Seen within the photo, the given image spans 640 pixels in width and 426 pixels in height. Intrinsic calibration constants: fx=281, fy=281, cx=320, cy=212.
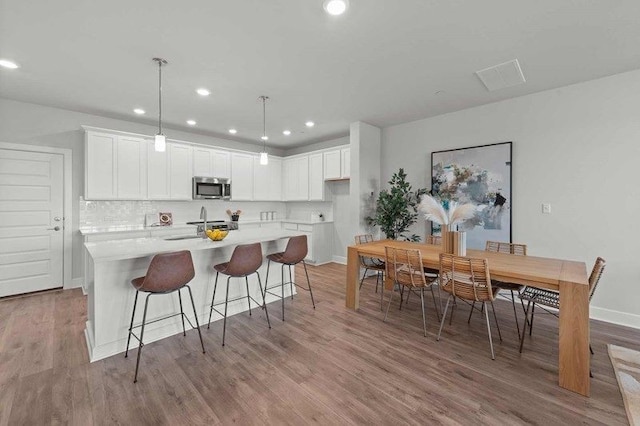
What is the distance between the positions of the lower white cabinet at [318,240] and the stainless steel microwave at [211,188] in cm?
158

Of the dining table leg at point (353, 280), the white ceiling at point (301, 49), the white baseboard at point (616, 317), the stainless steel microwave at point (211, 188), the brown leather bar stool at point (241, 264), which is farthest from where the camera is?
the stainless steel microwave at point (211, 188)

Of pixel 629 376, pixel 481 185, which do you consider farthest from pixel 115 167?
pixel 629 376

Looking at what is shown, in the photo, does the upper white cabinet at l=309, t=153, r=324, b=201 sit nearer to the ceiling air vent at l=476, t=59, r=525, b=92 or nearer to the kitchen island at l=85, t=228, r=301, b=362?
the kitchen island at l=85, t=228, r=301, b=362

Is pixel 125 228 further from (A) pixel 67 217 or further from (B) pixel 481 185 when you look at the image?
(B) pixel 481 185

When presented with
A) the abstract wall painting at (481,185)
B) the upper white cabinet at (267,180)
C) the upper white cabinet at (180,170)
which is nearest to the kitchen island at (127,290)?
the upper white cabinet at (180,170)

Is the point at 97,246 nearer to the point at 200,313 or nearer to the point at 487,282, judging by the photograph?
the point at 200,313

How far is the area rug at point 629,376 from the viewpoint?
70.8 inches

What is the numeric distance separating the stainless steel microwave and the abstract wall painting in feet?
13.2

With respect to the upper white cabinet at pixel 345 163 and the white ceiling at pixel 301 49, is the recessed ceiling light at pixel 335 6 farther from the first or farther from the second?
the upper white cabinet at pixel 345 163

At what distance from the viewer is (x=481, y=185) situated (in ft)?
13.5

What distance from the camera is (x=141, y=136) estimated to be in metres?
4.71

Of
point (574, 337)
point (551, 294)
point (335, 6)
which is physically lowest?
point (574, 337)

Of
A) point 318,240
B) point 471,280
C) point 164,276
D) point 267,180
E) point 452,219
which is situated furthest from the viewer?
point 267,180

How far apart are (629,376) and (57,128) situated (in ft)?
23.3
